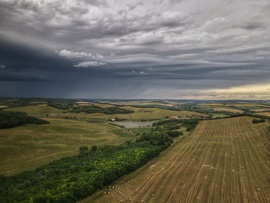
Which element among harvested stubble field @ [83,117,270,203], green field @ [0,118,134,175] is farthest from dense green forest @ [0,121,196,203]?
green field @ [0,118,134,175]

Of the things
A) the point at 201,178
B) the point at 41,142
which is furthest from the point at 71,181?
the point at 41,142

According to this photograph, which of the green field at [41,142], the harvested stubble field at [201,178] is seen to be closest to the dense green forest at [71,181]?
the harvested stubble field at [201,178]

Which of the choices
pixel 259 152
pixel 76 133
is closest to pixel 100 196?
pixel 259 152

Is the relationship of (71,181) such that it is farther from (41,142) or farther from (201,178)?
(41,142)

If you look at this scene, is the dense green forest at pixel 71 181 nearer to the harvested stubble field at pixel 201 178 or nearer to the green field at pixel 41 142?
the harvested stubble field at pixel 201 178

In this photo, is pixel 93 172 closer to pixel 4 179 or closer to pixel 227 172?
pixel 4 179
